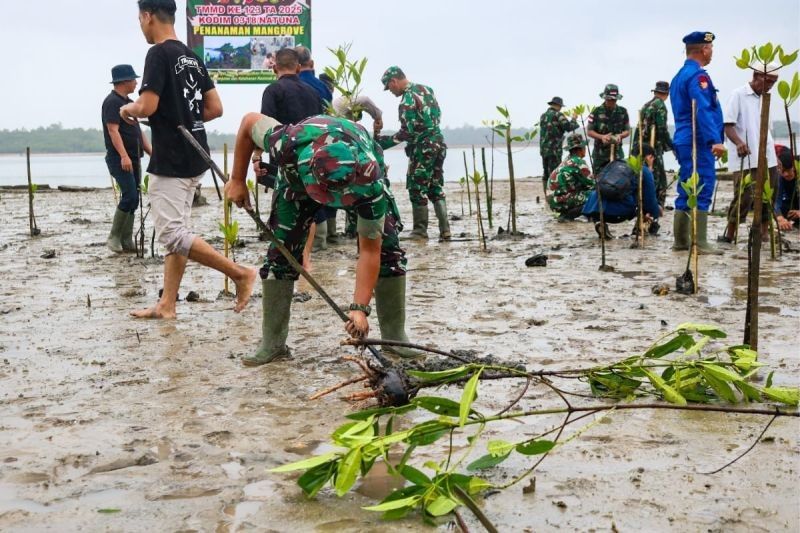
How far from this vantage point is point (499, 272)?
7043 mm

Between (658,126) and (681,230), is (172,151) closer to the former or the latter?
(681,230)

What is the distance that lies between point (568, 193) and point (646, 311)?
17.0ft

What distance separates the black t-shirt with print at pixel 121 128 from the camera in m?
8.06

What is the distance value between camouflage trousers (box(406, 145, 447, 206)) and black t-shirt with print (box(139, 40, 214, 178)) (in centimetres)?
414

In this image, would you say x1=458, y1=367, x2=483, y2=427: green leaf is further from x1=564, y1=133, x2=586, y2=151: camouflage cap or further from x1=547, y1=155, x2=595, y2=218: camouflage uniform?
x1=564, y1=133, x2=586, y2=151: camouflage cap

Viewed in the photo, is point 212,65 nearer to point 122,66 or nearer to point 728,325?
point 122,66

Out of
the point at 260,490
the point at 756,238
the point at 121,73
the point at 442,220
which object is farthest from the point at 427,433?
the point at 442,220

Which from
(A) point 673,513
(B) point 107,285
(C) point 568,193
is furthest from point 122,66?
(A) point 673,513

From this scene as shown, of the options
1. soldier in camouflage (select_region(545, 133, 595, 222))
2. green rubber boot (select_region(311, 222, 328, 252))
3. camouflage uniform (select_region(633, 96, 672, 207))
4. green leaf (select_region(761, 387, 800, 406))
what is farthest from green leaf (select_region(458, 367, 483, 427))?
camouflage uniform (select_region(633, 96, 672, 207))

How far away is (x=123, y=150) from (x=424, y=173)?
307 centimetres

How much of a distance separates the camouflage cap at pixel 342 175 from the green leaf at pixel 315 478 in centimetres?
119

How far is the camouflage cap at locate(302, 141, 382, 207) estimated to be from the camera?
330 centimetres

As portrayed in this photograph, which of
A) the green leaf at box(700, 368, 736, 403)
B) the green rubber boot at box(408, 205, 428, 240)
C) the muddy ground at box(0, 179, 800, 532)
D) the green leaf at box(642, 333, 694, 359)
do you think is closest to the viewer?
the muddy ground at box(0, 179, 800, 532)

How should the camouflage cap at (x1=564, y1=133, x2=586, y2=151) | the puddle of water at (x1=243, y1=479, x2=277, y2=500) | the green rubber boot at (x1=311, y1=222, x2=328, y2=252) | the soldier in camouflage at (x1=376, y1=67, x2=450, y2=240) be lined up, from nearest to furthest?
the puddle of water at (x1=243, y1=479, x2=277, y2=500)
the green rubber boot at (x1=311, y1=222, x2=328, y2=252)
the soldier in camouflage at (x1=376, y1=67, x2=450, y2=240)
the camouflage cap at (x1=564, y1=133, x2=586, y2=151)
